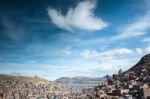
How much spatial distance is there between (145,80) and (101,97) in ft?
63.1

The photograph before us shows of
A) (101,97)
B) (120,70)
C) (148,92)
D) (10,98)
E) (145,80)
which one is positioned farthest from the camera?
(120,70)

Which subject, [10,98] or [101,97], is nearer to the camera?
[101,97]

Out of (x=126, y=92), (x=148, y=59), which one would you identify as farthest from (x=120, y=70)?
(x=126, y=92)

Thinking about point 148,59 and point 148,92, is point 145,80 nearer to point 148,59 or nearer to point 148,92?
point 148,92

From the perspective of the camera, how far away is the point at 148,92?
4988 cm

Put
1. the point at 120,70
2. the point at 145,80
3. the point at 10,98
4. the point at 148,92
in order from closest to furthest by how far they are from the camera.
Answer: the point at 148,92 → the point at 145,80 → the point at 10,98 → the point at 120,70

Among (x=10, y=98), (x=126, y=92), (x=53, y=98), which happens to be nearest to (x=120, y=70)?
(x=53, y=98)

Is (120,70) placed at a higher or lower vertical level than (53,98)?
higher

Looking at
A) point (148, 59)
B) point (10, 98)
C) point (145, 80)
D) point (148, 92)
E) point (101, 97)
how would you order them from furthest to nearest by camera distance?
point (148, 59)
point (10, 98)
point (145, 80)
point (101, 97)
point (148, 92)

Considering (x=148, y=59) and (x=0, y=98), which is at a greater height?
(x=148, y=59)

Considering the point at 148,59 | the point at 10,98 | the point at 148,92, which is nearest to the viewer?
the point at 148,92

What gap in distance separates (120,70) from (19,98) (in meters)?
71.2

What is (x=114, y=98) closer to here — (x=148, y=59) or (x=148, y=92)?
(x=148, y=92)

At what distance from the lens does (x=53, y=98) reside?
3374 inches
